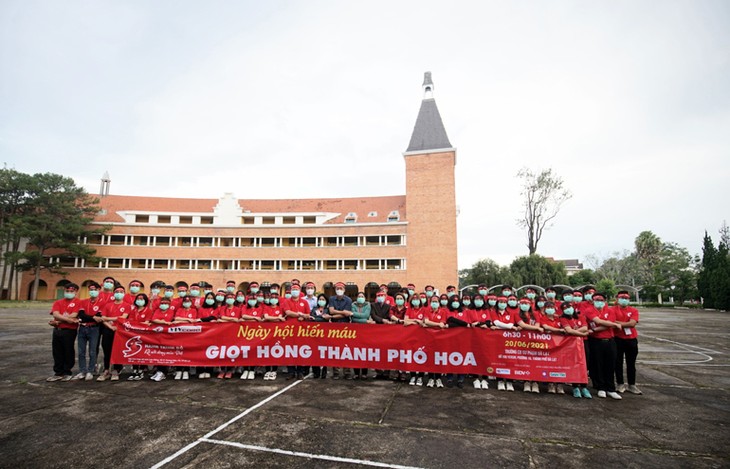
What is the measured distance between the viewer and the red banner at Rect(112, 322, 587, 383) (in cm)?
725

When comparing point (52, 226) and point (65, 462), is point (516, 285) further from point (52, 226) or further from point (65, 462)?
point (52, 226)

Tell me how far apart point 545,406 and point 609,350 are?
6.26 ft

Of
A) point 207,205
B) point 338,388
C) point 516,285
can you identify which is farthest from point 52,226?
point 516,285

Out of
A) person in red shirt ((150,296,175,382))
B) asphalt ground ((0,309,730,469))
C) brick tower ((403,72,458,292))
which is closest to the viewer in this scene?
asphalt ground ((0,309,730,469))

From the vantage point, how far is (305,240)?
4278cm

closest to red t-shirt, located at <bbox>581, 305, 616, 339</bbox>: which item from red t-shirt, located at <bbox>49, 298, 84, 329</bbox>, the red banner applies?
the red banner

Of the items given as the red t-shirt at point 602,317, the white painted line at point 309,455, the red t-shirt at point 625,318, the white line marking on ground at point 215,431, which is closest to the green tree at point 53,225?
the white line marking on ground at point 215,431

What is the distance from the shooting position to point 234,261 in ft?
139

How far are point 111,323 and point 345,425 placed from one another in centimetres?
588

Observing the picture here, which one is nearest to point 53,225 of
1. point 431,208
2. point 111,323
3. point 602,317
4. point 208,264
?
point 208,264

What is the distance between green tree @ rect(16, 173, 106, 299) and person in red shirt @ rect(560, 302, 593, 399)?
4839 cm

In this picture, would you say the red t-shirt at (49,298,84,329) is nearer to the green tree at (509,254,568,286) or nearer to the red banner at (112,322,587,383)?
the red banner at (112,322,587,383)

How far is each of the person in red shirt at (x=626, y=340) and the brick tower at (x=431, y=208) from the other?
99.6 feet

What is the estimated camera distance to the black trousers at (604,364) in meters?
6.66
